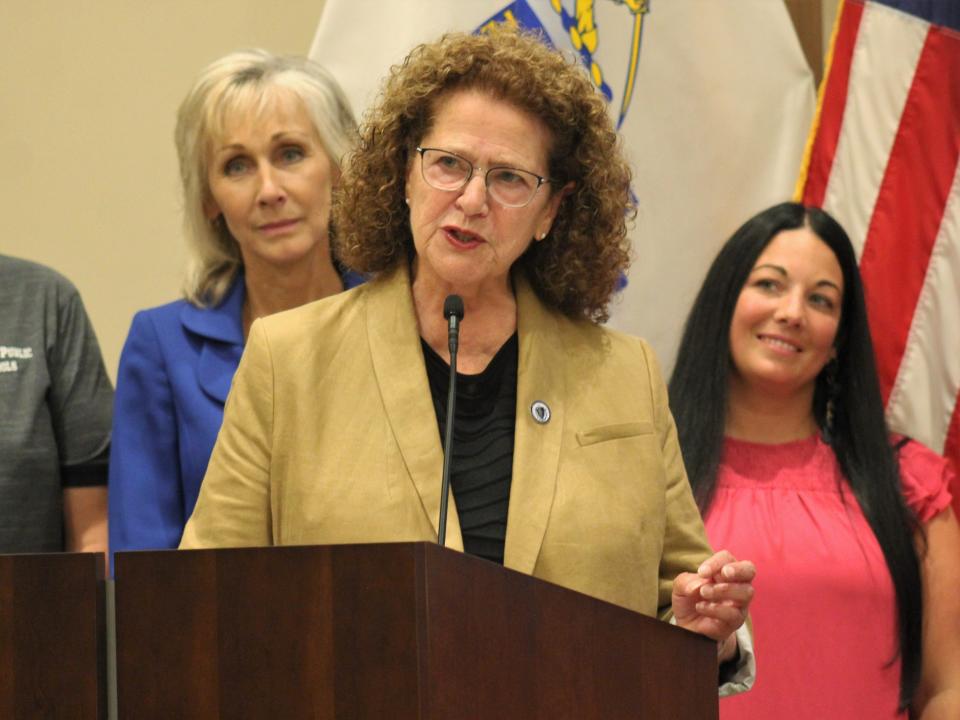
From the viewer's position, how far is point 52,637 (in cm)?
138

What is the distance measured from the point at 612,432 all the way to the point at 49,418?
1.14m

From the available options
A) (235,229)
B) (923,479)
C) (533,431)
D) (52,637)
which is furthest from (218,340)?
(923,479)

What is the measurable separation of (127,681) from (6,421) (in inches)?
51.9

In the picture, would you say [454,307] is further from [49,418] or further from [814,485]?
[814,485]

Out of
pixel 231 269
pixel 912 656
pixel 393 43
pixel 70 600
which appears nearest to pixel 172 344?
pixel 231 269

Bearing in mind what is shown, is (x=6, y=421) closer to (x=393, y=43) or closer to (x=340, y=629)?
(x=393, y=43)

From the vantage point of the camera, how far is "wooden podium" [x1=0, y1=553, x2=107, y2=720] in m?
1.38

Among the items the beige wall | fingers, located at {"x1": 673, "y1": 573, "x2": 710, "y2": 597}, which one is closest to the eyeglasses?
fingers, located at {"x1": 673, "y1": 573, "x2": 710, "y2": 597}

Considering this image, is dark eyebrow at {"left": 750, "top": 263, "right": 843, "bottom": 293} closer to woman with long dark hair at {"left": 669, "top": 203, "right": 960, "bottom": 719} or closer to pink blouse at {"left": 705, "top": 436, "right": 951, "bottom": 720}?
woman with long dark hair at {"left": 669, "top": 203, "right": 960, "bottom": 719}

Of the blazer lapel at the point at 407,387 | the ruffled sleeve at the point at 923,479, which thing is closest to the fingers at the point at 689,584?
the blazer lapel at the point at 407,387

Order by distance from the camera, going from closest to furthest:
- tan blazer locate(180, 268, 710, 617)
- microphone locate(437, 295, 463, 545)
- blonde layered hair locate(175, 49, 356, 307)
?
microphone locate(437, 295, 463, 545), tan blazer locate(180, 268, 710, 617), blonde layered hair locate(175, 49, 356, 307)

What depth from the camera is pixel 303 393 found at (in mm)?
1952

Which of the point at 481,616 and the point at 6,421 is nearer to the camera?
the point at 481,616

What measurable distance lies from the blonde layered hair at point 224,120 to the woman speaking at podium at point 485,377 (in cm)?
55
